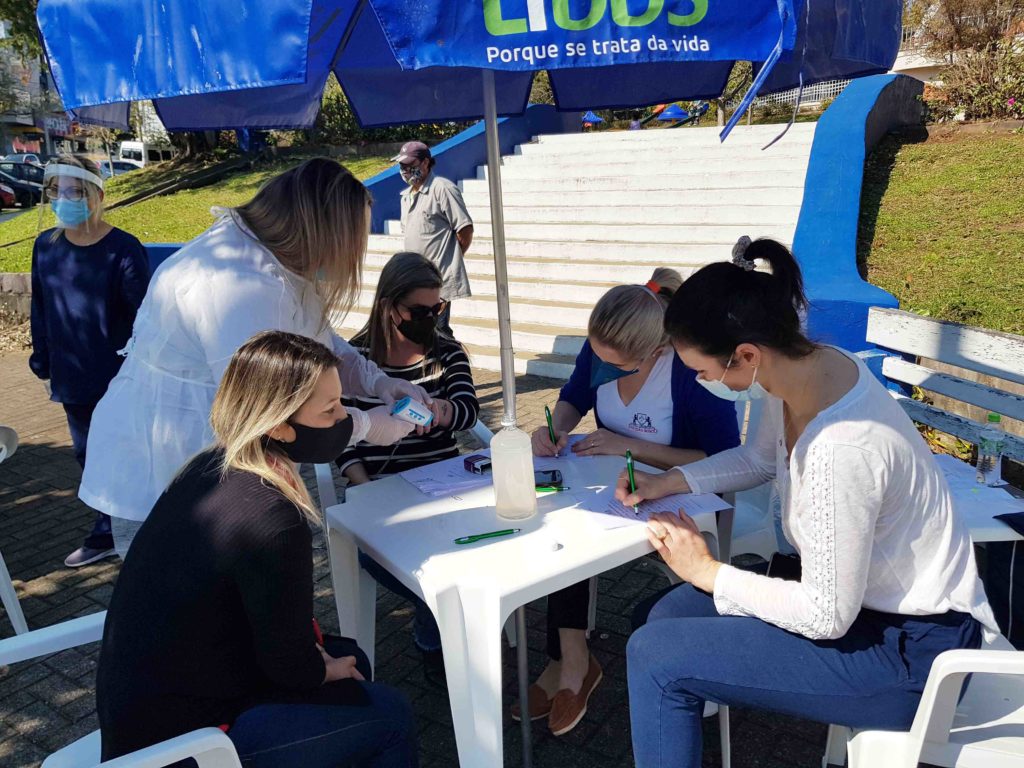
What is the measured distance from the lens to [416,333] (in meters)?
2.98

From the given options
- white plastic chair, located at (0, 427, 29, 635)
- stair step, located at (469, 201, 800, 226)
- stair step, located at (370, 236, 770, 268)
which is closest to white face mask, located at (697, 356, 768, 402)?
white plastic chair, located at (0, 427, 29, 635)

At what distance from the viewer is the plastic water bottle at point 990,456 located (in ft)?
8.73

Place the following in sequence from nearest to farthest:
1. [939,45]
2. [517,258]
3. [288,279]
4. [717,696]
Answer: [717,696], [288,279], [517,258], [939,45]

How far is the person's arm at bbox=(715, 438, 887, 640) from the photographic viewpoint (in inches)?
64.9

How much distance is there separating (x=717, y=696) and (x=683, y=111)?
52.0ft

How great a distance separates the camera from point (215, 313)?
85.7 inches

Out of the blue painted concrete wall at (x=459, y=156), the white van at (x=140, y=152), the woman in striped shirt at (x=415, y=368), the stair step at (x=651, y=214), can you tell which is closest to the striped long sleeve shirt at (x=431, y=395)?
the woman in striped shirt at (x=415, y=368)

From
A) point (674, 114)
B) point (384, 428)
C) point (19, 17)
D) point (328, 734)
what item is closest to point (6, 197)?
point (19, 17)

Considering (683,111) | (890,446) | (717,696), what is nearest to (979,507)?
(890,446)

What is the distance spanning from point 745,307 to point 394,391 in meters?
1.39

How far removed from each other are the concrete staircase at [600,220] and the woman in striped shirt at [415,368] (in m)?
3.51

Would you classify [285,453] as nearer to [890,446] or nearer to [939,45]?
[890,446]

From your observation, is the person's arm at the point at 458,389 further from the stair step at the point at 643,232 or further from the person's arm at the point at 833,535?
the stair step at the point at 643,232

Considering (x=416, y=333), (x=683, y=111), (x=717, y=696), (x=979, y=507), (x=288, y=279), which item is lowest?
(x=717, y=696)
